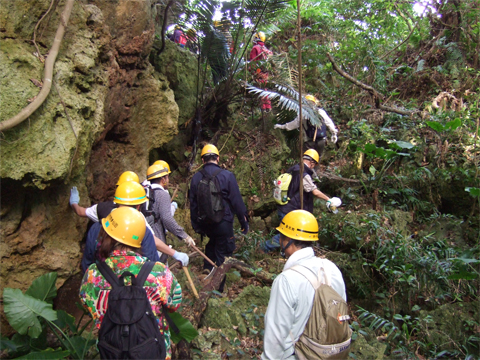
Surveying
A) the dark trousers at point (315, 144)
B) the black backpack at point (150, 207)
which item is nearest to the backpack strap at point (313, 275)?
the black backpack at point (150, 207)

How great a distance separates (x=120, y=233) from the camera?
2.27 metres

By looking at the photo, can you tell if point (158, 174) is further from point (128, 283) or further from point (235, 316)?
point (128, 283)

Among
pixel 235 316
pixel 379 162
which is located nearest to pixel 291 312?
pixel 235 316

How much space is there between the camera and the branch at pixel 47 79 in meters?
3.23

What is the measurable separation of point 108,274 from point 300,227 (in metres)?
1.35

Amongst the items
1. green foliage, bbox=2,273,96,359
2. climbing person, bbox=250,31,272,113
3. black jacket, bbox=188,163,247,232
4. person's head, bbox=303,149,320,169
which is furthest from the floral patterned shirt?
climbing person, bbox=250,31,272,113

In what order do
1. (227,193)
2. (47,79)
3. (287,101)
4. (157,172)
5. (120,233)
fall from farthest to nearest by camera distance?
1. (287,101)
2. (227,193)
3. (157,172)
4. (47,79)
5. (120,233)

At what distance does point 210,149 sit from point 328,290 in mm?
3208

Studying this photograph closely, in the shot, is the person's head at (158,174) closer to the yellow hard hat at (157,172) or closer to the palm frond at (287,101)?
the yellow hard hat at (157,172)

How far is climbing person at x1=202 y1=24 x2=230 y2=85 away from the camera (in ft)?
23.1

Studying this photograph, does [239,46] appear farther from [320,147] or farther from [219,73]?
[320,147]

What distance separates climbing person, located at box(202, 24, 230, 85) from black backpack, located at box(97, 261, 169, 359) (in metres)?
6.07

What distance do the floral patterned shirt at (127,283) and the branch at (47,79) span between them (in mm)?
1892

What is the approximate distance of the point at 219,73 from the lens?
7523 millimetres
